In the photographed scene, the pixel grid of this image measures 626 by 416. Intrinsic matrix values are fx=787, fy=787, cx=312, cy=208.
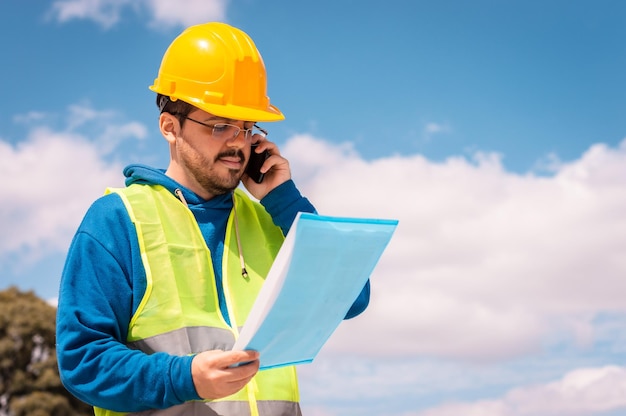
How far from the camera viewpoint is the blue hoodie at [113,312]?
102 inches

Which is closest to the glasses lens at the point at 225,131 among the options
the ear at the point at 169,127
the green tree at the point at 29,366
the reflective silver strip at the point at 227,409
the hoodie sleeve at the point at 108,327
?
the ear at the point at 169,127

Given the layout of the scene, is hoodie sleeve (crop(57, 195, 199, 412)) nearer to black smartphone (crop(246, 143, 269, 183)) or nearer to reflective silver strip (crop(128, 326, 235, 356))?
reflective silver strip (crop(128, 326, 235, 356))

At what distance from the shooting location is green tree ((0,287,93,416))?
72.4ft

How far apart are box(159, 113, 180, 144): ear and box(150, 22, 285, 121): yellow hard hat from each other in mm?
84

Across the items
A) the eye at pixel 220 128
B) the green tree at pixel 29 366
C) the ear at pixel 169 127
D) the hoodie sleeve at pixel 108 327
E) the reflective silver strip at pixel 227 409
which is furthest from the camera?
the green tree at pixel 29 366

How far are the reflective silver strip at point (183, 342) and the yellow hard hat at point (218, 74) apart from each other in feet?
2.77

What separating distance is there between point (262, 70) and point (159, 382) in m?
1.40

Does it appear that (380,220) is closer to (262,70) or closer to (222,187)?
(222,187)

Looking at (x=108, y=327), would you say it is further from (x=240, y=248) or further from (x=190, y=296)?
(x=240, y=248)

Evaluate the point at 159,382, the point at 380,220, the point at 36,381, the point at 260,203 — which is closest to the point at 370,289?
the point at 260,203

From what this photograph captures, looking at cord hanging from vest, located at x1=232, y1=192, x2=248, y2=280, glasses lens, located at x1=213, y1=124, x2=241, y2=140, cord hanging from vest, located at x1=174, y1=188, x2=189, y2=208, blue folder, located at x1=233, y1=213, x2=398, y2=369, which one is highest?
glasses lens, located at x1=213, y1=124, x2=241, y2=140

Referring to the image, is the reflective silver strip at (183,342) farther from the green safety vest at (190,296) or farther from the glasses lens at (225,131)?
the glasses lens at (225,131)

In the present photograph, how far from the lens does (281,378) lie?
308 cm

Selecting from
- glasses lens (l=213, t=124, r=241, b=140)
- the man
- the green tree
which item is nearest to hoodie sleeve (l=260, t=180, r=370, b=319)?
the man
